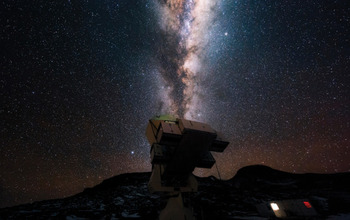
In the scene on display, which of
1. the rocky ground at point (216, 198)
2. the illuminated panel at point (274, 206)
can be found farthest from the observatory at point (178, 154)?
the illuminated panel at point (274, 206)

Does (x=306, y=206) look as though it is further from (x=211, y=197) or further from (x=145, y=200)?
(x=145, y=200)

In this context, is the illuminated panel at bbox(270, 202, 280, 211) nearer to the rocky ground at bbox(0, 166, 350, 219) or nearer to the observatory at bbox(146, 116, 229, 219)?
the rocky ground at bbox(0, 166, 350, 219)

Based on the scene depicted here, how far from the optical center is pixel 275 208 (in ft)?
87.1

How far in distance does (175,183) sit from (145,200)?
4731 centimetres

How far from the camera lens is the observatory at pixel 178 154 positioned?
5836 mm

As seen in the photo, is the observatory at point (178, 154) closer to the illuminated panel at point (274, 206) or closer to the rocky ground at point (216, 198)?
the rocky ground at point (216, 198)

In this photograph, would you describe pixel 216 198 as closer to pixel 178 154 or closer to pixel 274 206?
pixel 274 206

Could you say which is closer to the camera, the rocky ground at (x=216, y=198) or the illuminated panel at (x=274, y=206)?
the illuminated panel at (x=274, y=206)

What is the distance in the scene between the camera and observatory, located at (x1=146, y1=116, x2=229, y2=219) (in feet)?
19.1

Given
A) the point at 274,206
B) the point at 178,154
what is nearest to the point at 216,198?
the point at 274,206

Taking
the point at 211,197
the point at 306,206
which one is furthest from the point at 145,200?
the point at 306,206

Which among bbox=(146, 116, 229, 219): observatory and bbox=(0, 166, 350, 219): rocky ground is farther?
bbox=(0, 166, 350, 219): rocky ground

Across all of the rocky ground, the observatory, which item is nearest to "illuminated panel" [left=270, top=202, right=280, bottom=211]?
the rocky ground

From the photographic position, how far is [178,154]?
621 cm
